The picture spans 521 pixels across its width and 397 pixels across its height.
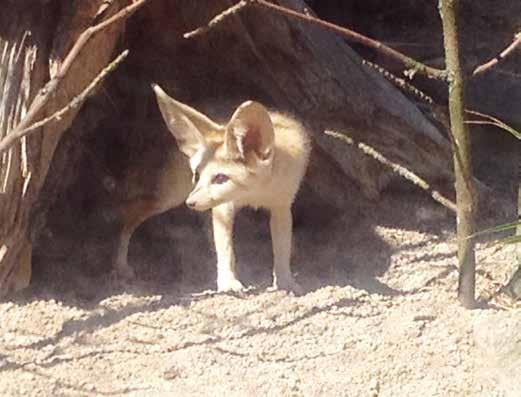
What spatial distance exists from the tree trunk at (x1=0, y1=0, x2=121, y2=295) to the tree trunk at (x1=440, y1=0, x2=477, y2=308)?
4.28 ft

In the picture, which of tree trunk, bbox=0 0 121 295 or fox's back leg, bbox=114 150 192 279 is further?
fox's back leg, bbox=114 150 192 279

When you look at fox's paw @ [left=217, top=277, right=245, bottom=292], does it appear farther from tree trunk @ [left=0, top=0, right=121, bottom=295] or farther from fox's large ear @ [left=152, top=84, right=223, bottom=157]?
tree trunk @ [left=0, top=0, right=121, bottom=295]

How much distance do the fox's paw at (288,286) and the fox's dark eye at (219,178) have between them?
467 millimetres

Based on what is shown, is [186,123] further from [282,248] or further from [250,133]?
[282,248]

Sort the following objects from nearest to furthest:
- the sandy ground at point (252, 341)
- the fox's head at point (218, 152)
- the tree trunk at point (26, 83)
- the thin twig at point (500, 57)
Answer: the sandy ground at point (252, 341)
the thin twig at point (500, 57)
the tree trunk at point (26, 83)
the fox's head at point (218, 152)

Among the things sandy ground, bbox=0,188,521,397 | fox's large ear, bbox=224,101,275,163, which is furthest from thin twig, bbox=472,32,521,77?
fox's large ear, bbox=224,101,275,163

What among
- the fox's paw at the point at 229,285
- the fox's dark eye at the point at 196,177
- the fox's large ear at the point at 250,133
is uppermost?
the fox's large ear at the point at 250,133

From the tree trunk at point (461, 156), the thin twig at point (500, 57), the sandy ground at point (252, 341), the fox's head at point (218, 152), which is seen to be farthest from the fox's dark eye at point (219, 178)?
the thin twig at point (500, 57)

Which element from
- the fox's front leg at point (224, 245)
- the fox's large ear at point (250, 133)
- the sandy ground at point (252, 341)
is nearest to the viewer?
the sandy ground at point (252, 341)

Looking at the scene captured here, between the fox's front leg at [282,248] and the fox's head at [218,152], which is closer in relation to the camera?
the fox's head at [218,152]

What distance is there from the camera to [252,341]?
4539mm

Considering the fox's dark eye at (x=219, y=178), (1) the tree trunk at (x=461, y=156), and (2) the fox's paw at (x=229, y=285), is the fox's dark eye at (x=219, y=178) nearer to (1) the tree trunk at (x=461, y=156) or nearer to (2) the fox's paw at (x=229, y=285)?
(2) the fox's paw at (x=229, y=285)

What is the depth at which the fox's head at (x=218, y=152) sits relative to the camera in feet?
16.5

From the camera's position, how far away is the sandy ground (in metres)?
4.24
